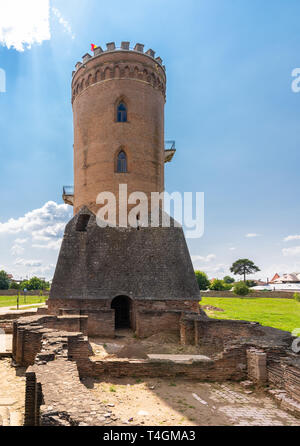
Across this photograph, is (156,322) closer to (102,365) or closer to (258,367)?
(102,365)

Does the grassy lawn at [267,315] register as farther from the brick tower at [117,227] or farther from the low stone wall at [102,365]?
the brick tower at [117,227]

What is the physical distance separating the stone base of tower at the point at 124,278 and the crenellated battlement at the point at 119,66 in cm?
798

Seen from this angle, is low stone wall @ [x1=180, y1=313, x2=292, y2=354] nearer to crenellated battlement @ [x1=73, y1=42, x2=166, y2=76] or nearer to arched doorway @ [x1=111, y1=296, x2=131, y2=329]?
arched doorway @ [x1=111, y1=296, x2=131, y2=329]

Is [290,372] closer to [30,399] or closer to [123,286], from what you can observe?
[30,399]

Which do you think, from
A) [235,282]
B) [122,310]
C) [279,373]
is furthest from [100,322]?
[235,282]

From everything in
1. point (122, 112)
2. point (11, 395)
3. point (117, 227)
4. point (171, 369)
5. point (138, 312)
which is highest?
point (122, 112)

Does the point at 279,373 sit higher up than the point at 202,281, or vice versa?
the point at 279,373

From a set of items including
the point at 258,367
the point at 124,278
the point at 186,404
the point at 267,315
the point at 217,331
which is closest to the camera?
the point at 186,404

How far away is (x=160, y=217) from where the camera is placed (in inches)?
627

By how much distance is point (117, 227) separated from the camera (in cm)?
1548

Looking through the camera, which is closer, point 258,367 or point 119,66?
point 258,367

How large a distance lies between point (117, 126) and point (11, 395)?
13380 millimetres

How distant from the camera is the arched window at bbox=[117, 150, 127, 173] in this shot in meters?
16.5

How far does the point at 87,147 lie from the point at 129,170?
2.85m
